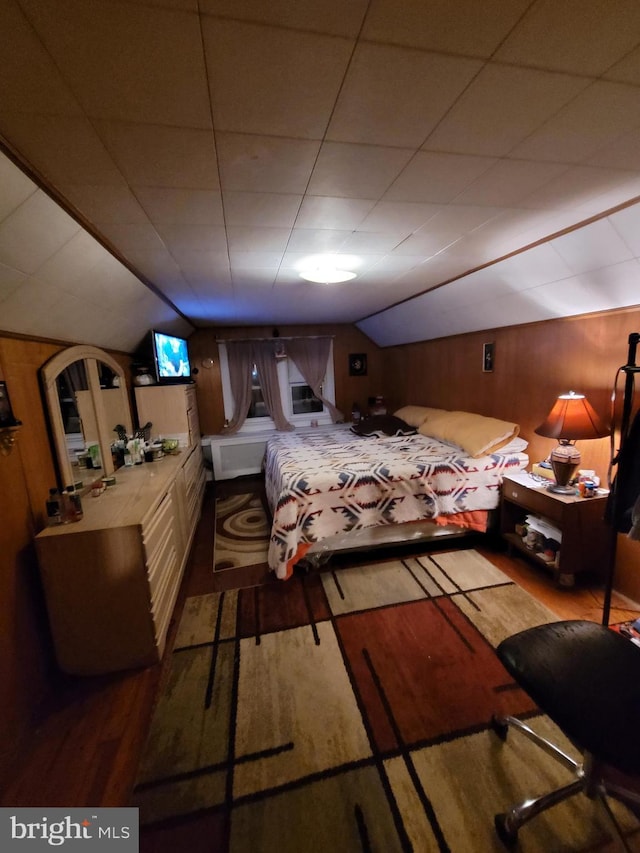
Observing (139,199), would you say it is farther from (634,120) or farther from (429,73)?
(634,120)

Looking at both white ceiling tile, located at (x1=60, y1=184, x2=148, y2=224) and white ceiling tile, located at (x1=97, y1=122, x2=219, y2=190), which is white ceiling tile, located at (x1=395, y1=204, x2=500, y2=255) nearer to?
white ceiling tile, located at (x1=97, y1=122, x2=219, y2=190)

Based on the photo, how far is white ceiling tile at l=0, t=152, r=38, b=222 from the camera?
40.7 inches

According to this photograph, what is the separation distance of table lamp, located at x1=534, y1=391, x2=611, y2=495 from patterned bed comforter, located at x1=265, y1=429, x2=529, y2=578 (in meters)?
0.54

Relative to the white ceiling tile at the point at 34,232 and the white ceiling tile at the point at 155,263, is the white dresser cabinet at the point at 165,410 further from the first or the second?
the white ceiling tile at the point at 34,232

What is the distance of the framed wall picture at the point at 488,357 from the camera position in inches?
128

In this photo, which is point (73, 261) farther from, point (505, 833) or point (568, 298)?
point (568, 298)

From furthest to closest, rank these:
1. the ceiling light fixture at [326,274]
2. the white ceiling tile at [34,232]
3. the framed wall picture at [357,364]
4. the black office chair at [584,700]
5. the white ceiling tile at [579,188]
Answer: the framed wall picture at [357,364] → the ceiling light fixture at [326,274] → the white ceiling tile at [579,188] → the white ceiling tile at [34,232] → the black office chair at [584,700]

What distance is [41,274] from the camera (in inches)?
59.0

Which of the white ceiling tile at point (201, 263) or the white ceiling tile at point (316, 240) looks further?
the white ceiling tile at point (201, 263)

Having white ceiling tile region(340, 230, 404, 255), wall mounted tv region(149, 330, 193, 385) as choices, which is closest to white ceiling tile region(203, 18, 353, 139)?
white ceiling tile region(340, 230, 404, 255)

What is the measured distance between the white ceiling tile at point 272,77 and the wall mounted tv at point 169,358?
2641mm

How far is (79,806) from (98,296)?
95.4 inches

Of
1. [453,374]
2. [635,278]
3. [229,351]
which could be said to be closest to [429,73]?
[635,278]

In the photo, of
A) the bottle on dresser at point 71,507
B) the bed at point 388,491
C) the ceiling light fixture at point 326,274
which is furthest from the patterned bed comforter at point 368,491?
the ceiling light fixture at point 326,274
